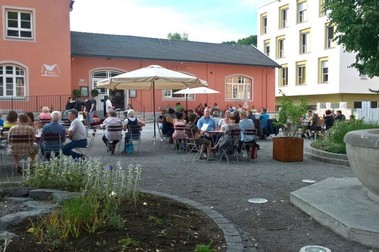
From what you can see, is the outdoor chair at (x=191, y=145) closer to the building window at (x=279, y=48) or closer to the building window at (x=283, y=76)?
the building window at (x=283, y=76)

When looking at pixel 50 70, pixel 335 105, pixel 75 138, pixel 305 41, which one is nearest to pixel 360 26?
pixel 75 138

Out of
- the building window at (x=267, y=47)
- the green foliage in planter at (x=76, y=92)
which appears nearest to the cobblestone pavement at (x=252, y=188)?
the green foliage in planter at (x=76, y=92)

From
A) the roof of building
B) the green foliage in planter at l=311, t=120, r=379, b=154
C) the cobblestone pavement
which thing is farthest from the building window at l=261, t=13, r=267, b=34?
the cobblestone pavement

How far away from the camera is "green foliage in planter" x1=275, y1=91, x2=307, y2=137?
10.5 meters

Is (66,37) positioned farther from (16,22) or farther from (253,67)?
(253,67)

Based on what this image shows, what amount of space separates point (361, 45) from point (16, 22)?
19380 mm

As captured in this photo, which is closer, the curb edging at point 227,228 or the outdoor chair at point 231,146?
the curb edging at point 227,228

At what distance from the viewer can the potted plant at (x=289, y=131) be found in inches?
413

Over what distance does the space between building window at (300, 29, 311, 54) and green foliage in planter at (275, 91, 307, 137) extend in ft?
103

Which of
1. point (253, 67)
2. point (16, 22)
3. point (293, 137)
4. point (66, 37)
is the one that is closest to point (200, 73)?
point (253, 67)

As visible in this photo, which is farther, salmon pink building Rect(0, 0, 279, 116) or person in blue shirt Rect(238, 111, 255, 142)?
salmon pink building Rect(0, 0, 279, 116)

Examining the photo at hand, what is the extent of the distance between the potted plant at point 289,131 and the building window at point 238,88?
21.4 metres

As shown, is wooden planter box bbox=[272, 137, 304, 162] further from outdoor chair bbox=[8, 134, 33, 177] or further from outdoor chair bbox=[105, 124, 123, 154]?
outdoor chair bbox=[8, 134, 33, 177]

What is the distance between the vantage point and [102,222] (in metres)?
4.46
